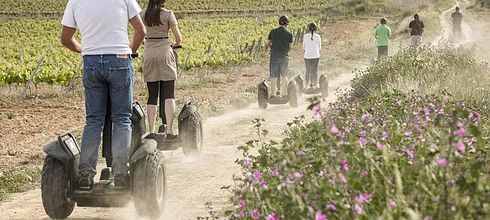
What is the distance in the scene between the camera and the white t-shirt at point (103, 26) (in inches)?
230

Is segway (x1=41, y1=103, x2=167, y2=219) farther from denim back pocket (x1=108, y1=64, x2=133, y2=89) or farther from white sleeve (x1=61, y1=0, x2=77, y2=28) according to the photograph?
white sleeve (x1=61, y1=0, x2=77, y2=28)

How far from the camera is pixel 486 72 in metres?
13.1

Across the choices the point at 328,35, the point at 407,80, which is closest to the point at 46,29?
the point at 328,35

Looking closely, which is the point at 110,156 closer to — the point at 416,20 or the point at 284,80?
the point at 284,80

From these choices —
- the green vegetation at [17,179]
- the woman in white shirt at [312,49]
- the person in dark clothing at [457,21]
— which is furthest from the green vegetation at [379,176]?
the person in dark clothing at [457,21]

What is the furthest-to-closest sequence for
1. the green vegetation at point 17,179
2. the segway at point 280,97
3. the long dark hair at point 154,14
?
the segway at point 280,97
the long dark hair at point 154,14
the green vegetation at point 17,179

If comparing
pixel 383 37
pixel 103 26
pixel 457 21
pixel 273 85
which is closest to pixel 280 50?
pixel 273 85

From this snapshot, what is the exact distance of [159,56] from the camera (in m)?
8.33

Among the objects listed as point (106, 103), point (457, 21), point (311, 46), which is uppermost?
point (106, 103)

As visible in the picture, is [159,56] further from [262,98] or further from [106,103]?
[262,98]

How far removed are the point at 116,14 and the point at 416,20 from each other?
18.3 meters

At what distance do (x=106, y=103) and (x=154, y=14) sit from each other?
94.5 inches

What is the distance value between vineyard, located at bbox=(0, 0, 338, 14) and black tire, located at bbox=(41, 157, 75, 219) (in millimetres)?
69605

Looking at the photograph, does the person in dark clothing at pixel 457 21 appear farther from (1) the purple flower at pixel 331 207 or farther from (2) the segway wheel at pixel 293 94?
(1) the purple flower at pixel 331 207
